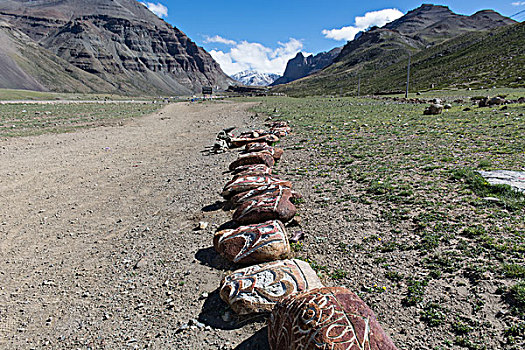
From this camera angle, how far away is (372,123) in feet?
66.6

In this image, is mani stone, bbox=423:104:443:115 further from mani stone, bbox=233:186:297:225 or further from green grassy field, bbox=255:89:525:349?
mani stone, bbox=233:186:297:225

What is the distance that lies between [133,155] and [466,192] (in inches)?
632

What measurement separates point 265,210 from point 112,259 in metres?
3.71

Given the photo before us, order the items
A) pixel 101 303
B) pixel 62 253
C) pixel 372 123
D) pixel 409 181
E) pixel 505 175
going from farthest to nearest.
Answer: pixel 372 123 < pixel 409 181 < pixel 505 175 < pixel 62 253 < pixel 101 303

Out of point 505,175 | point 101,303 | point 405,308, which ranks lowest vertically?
point 101,303

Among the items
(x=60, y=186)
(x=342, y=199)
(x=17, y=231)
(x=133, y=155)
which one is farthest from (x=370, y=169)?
(x=133, y=155)

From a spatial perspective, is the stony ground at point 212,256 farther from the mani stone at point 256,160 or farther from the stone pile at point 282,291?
the mani stone at point 256,160

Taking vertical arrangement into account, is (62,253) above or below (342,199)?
below

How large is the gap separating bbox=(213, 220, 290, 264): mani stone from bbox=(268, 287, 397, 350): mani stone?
1764mm

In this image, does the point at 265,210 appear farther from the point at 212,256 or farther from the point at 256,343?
the point at 256,343

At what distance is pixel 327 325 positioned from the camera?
311 cm

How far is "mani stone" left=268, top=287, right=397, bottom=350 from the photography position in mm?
2994

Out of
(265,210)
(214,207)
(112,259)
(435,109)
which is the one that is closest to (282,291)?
(265,210)

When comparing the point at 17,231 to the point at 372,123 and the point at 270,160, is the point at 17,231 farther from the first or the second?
the point at 372,123
